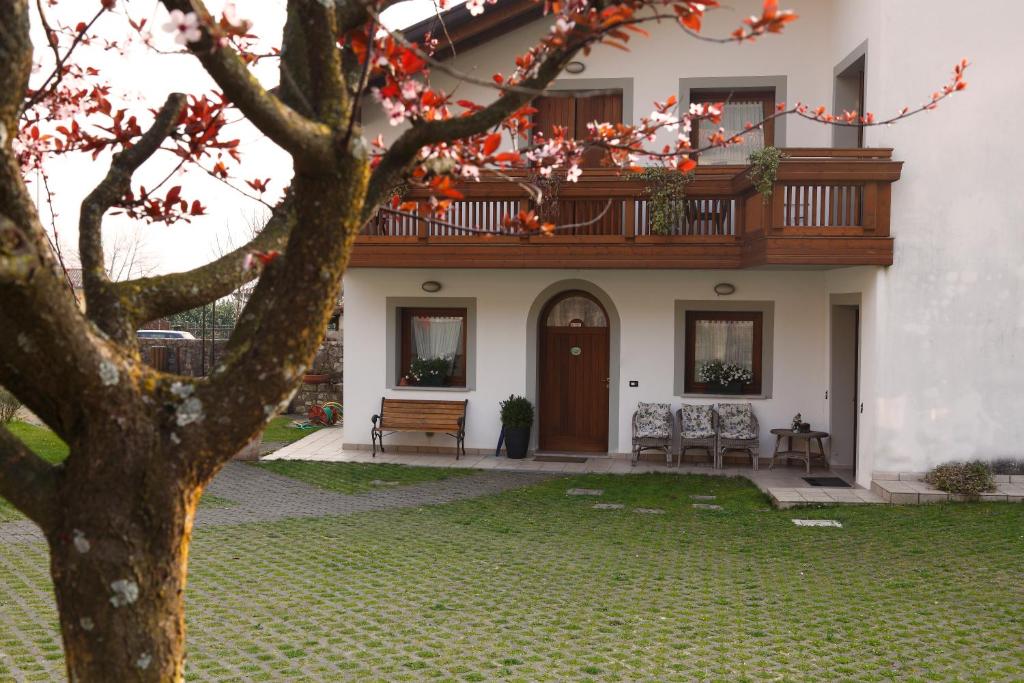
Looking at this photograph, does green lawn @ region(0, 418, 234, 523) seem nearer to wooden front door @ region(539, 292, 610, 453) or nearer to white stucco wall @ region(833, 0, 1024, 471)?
wooden front door @ region(539, 292, 610, 453)

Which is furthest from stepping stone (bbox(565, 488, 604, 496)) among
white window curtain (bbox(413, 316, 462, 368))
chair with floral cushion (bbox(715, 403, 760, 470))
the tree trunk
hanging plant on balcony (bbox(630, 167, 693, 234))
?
the tree trunk

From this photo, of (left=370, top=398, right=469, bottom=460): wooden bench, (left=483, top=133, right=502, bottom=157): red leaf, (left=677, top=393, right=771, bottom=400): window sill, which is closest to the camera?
(left=483, top=133, right=502, bottom=157): red leaf

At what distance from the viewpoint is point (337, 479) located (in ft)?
47.9

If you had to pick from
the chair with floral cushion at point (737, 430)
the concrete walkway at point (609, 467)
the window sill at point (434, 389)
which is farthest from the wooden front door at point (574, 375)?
the chair with floral cushion at point (737, 430)

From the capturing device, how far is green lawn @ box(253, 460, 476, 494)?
46.6 ft

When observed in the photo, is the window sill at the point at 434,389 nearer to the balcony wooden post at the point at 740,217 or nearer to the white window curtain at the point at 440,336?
the white window curtain at the point at 440,336

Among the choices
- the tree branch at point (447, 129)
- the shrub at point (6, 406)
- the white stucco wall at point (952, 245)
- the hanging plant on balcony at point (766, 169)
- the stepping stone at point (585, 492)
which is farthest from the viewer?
the shrub at point (6, 406)

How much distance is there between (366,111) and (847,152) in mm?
7316

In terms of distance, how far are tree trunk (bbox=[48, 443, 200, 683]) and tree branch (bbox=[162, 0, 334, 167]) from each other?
954 millimetres

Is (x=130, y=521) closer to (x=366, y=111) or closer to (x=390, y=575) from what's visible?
(x=390, y=575)

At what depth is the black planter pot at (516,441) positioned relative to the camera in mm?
16188

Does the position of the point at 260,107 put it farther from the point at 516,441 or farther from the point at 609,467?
the point at 516,441

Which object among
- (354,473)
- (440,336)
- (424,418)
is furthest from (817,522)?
(440,336)

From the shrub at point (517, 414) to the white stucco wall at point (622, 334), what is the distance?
0.31 meters
